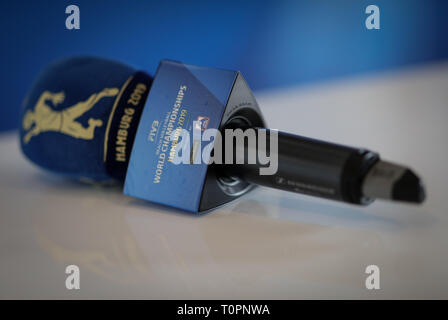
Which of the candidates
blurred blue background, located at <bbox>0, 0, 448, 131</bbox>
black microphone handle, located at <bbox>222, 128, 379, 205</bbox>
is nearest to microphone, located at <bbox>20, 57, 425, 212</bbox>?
black microphone handle, located at <bbox>222, 128, 379, 205</bbox>

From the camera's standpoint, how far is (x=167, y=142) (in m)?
0.82

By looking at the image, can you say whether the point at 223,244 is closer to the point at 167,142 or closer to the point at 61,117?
the point at 167,142

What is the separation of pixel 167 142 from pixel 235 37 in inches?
51.1

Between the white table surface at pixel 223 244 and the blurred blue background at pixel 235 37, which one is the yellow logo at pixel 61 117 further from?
the blurred blue background at pixel 235 37

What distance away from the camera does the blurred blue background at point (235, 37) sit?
156cm

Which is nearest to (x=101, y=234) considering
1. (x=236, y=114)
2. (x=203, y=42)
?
(x=236, y=114)

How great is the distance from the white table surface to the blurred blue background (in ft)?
1.81

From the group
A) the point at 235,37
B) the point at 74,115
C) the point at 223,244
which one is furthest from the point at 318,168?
the point at 235,37

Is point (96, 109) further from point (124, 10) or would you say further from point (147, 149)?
point (124, 10)

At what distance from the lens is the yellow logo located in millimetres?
906

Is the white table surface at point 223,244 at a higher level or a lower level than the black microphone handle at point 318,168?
lower

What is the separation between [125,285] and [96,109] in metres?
0.36

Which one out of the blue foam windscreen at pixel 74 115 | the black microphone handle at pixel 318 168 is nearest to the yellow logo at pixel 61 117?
the blue foam windscreen at pixel 74 115

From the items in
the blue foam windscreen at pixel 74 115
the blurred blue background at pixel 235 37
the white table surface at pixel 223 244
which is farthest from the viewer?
the blurred blue background at pixel 235 37
